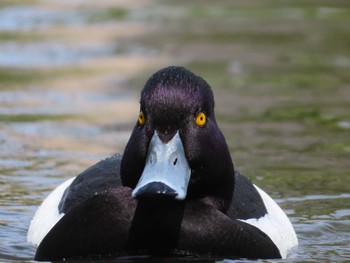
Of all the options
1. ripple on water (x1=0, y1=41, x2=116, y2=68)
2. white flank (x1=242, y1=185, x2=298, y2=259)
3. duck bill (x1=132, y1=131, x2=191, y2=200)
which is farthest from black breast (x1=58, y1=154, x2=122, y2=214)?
ripple on water (x1=0, y1=41, x2=116, y2=68)

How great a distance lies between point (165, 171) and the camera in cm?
760

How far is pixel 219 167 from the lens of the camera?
8.15 meters

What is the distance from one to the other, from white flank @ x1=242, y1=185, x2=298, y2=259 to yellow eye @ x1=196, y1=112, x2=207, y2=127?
0.93 metres

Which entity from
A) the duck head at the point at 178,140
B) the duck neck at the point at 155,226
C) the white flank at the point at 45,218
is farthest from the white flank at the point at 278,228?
the white flank at the point at 45,218

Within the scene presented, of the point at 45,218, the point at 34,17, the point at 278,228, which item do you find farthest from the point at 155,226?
the point at 34,17

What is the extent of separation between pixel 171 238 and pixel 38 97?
7454 mm

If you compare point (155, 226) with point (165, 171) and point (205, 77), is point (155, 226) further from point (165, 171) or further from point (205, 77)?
point (205, 77)

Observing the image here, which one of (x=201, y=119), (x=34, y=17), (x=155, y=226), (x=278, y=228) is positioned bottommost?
(x=278, y=228)

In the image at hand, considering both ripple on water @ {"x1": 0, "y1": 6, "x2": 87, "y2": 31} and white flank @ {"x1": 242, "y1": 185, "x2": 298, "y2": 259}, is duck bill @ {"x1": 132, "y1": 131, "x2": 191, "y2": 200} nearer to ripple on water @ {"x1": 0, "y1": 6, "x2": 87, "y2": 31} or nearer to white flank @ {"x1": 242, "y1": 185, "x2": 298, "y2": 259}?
white flank @ {"x1": 242, "y1": 185, "x2": 298, "y2": 259}

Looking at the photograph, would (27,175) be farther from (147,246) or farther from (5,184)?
(147,246)

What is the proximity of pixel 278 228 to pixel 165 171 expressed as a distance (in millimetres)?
1678

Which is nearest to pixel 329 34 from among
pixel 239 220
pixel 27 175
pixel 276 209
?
pixel 27 175

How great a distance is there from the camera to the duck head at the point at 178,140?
7738mm

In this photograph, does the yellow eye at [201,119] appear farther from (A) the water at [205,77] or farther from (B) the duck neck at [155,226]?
(A) the water at [205,77]
